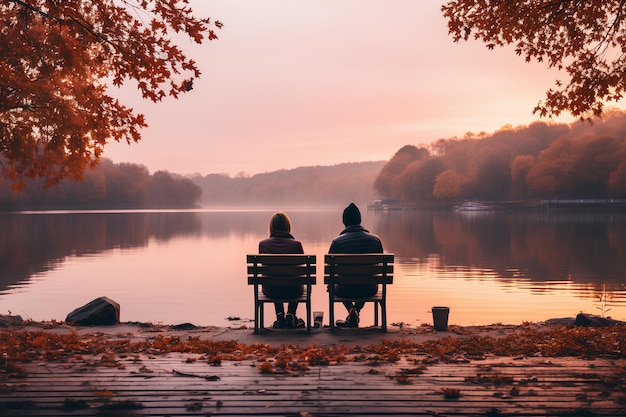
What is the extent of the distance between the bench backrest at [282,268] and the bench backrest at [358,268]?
0.37 meters

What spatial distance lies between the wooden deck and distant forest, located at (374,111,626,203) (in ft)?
383

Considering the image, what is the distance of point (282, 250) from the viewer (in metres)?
11.2

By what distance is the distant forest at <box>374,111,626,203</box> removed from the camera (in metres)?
127

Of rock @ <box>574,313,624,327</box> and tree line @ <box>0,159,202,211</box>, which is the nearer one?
rock @ <box>574,313,624,327</box>

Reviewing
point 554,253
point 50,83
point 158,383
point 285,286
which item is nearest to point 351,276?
point 285,286

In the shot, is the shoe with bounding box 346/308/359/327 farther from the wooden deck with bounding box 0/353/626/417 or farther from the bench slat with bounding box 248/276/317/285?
the wooden deck with bounding box 0/353/626/417

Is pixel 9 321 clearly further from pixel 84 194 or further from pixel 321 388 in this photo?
pixel 84 194

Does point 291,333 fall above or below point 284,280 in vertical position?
below

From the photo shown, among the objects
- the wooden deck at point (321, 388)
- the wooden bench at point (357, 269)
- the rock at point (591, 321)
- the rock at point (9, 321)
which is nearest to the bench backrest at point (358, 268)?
the wooden bench at point (357, 269)

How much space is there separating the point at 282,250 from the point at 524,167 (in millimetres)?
138137

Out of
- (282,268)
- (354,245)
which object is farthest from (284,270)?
(354,245)

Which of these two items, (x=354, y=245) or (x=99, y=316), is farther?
(x=99, y=316)

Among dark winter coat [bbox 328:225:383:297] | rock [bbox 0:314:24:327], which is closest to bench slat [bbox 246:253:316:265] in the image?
dark winter coat [bbox 328:225:383:297]

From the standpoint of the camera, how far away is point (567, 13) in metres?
11.3
